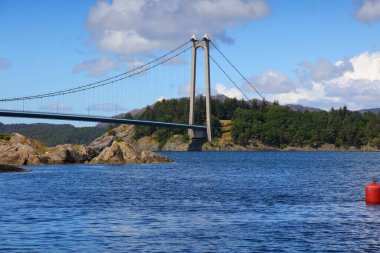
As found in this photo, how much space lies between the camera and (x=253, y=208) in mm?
34531

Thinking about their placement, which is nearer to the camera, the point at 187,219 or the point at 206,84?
the point at 187,219

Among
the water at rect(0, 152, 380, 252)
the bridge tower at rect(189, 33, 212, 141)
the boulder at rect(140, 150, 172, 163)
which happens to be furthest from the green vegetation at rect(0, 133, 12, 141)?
the bridge tower at rect(189, 33, 212, 141)

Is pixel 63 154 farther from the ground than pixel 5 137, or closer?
closer

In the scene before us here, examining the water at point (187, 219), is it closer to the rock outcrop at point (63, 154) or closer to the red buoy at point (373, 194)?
the red buoy at point (373, 194)

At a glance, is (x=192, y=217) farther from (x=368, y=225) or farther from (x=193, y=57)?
(x=193, y=57)

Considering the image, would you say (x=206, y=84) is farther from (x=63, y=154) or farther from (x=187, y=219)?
(x=187, y=219)

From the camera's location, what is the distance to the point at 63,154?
87.5 metres

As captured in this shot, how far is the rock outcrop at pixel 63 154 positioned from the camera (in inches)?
3258

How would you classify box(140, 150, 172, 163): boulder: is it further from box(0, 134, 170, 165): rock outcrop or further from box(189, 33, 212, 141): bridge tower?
box(189, 33, 212, 141): bridge tower

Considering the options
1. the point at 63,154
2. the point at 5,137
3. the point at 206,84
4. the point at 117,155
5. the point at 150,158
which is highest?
the point at 206,84

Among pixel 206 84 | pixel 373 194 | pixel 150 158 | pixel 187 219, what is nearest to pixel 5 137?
pixel 150 158

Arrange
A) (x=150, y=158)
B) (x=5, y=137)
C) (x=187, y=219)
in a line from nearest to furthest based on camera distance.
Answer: (x=187, y=219), (x=5, y=137), (x=150, y=158)

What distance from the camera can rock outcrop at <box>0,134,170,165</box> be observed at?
271 ft

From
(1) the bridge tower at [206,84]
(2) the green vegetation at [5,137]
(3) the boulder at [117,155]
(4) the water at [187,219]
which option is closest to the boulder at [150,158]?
(3) the boulder at [117,155]
